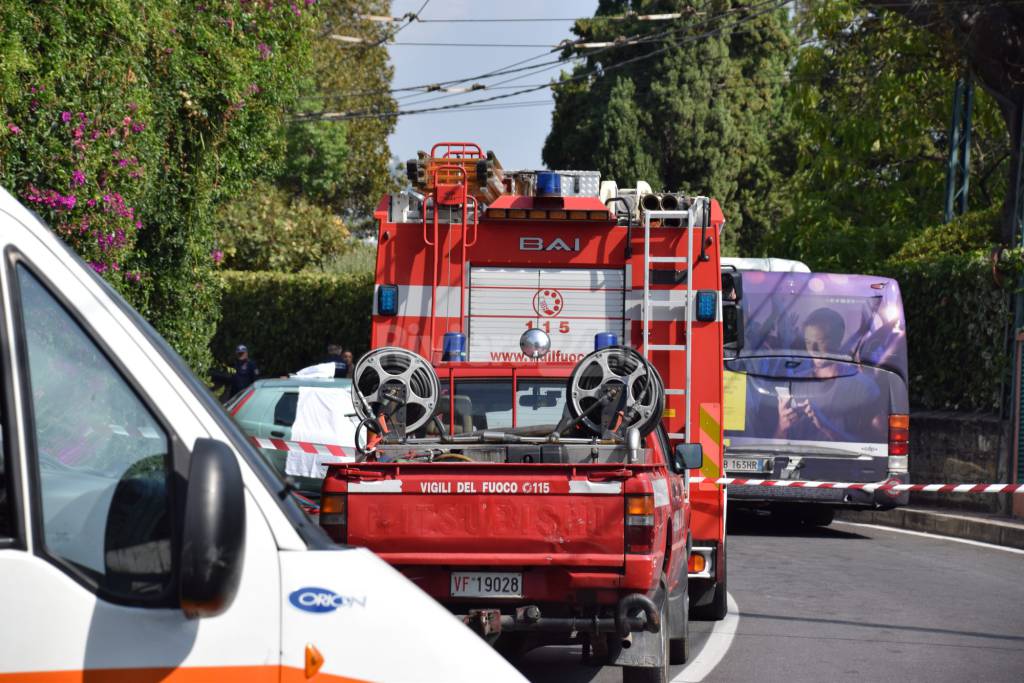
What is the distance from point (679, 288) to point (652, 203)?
0.65 meters

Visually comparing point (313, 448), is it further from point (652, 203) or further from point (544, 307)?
point (652, 203)

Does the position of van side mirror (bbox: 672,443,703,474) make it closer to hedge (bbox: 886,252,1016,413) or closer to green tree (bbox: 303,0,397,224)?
hedge (bbox: 886,252,1016,413)

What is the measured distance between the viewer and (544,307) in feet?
37.3

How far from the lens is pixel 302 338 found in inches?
1470

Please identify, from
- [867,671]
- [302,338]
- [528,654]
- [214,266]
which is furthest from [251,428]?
[302,338]

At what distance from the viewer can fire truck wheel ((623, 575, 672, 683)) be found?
24.0 ft

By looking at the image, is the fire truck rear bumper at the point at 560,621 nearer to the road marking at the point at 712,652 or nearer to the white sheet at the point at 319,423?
the road marking at the point at 712,652

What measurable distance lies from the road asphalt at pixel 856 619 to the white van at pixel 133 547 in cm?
578

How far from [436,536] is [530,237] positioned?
457cm

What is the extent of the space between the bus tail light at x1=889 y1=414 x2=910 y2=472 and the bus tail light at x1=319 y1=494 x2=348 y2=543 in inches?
404

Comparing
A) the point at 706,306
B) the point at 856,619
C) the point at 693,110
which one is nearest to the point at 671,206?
the point at 706,306

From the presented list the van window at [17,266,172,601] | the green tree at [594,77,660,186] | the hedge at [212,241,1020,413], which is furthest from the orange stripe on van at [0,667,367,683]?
the green tree at [594,77,660,186]

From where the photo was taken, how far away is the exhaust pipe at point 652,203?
1104 cm

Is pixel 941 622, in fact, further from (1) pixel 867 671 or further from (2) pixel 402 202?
(2) pixel 402 202
